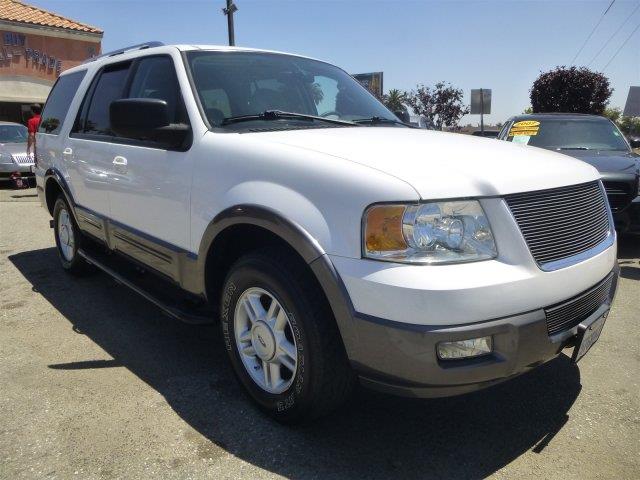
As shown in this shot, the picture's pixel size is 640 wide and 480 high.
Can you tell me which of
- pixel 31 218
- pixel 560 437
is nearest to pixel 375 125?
pixel 560 437

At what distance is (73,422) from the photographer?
8.55ft

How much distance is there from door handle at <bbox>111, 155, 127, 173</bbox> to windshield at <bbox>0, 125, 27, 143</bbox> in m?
11.0

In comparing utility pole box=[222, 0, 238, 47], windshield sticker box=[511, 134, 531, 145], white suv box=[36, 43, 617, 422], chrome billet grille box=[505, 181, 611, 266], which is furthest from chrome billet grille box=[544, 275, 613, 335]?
utility pole box=[222, 0, 238, 47]

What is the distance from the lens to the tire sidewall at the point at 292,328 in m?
2.22

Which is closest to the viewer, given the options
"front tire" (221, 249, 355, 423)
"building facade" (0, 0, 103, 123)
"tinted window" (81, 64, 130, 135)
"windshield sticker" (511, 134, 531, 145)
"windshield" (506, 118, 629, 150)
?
"front tire" (221, 249, 355, 423)

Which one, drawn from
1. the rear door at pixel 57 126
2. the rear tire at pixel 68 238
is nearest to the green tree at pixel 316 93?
the rear door at pixel 57 126

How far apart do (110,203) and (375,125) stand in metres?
1.97

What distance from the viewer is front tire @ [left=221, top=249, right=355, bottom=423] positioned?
2195 millimetres

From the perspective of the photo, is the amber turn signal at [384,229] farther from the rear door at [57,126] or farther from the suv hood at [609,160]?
the suv hood at [609,160]

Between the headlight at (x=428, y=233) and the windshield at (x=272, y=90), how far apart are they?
114 centimetres

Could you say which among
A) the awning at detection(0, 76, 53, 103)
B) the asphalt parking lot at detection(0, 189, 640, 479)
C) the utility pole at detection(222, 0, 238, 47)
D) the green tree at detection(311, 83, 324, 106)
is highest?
→ the utility pole at detection(222, 0, 238, 47)

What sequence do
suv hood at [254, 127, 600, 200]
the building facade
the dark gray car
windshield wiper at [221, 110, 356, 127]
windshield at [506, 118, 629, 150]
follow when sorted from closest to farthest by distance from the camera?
suv hood at [254, 127, 600, 200]
windshield wiper at [221, 110, 356, 127]
the dark gray car
windshield at [506, 118, 629, 150]
the building facade

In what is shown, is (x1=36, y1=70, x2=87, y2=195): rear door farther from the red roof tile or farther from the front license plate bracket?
the red roof tile

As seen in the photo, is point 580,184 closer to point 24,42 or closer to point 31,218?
point 31,218
